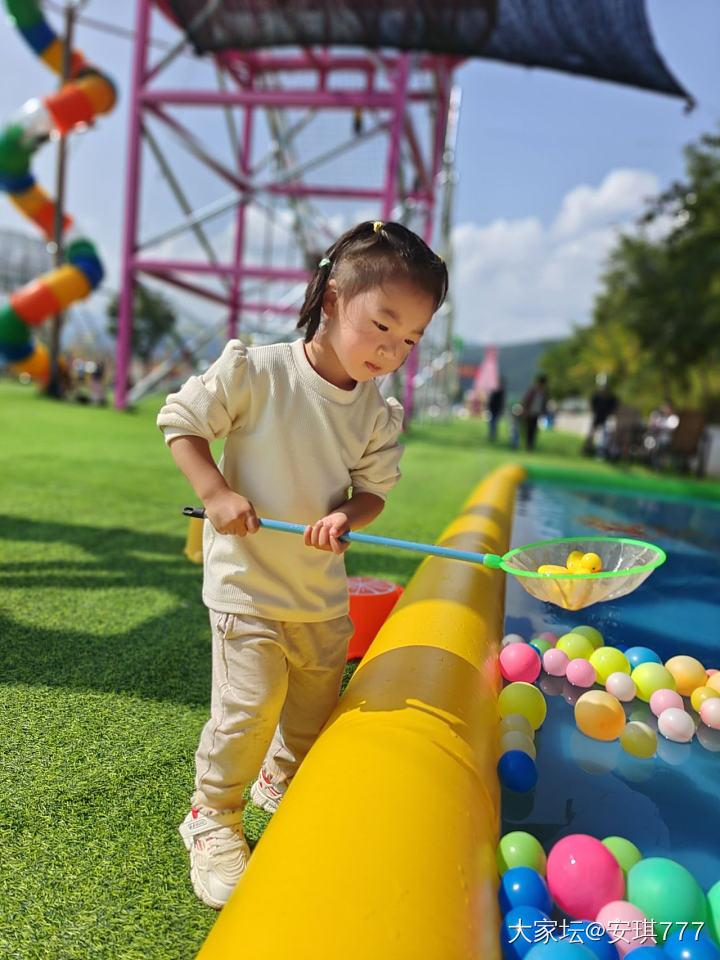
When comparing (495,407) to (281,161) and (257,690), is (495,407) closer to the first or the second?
(281,161)

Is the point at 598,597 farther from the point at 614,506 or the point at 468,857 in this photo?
the point at 614,506

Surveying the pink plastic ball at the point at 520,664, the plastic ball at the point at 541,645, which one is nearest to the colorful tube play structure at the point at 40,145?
the plastic ball at the point at 541,645

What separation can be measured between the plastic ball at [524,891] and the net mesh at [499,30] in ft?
34.5

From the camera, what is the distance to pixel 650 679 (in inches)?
85.2

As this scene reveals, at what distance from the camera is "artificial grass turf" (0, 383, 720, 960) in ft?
3.84

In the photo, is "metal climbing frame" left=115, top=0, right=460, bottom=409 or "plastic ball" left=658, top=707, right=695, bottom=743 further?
"metal climbing frame" left=115, top=0, right=460, bottom=409

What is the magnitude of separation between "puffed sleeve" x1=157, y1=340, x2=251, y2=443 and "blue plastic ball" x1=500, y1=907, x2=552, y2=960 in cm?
102

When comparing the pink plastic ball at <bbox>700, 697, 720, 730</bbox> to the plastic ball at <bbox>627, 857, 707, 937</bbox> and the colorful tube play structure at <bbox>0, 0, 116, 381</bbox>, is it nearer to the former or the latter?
the plastic ball at <bbox>627, 857, 707, 937</bbox>

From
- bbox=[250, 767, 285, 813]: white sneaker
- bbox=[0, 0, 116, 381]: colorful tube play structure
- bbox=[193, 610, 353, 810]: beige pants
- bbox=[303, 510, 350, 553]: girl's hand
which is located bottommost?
bbox=[250, 767, 285, 813]: white sneaker

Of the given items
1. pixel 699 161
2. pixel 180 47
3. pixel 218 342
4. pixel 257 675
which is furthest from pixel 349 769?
pixel 699 161

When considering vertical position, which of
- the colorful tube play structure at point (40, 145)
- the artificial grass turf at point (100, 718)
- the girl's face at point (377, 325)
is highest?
the colorful tube play structure at point (40, 145)

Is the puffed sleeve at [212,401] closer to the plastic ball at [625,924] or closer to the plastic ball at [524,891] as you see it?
the plastic ball at [524,891]

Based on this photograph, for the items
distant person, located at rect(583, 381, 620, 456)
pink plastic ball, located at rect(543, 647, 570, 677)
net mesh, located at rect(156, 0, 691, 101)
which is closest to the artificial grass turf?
pink plastic ball, located at rect(543, 647, 570, 677)

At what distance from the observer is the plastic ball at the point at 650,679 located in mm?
2158
